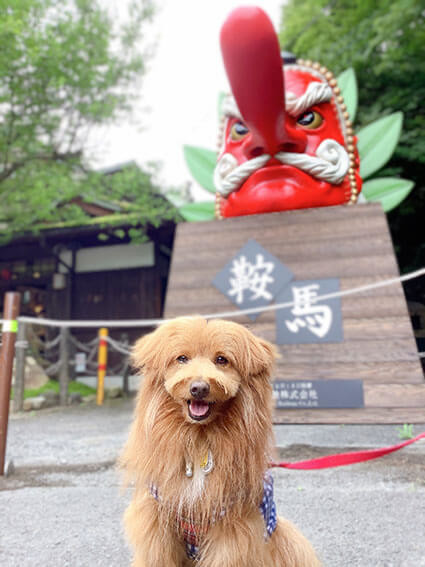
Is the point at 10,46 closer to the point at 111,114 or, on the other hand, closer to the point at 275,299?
the point at 111,114

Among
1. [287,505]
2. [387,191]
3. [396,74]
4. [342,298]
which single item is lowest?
[287,505]

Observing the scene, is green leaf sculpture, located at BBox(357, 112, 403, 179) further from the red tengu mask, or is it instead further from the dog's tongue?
the dog's tongue

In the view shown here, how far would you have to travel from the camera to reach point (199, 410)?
1.34m

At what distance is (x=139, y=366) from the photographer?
59.7 inches

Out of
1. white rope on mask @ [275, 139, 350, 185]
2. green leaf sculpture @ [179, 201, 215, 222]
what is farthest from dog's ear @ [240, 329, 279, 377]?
green leaf sculpture @ [179, 201, 215, 222]

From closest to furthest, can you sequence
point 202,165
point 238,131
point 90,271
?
point 238,131, point 202,165, point 90,271

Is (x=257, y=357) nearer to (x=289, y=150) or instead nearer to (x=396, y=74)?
(x=289, y=150)

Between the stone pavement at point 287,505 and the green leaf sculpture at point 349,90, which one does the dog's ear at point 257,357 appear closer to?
the stone pavement at point 287,505

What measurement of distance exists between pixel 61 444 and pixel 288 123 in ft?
12.8

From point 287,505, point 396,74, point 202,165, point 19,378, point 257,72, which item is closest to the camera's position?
point 287,505

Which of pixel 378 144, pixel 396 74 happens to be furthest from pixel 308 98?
pixel 396 74

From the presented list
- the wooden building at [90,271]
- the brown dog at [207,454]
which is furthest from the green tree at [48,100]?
the brown dog at [207,454]

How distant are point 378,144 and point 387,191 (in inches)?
23.0

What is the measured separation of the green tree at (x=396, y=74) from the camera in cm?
741
